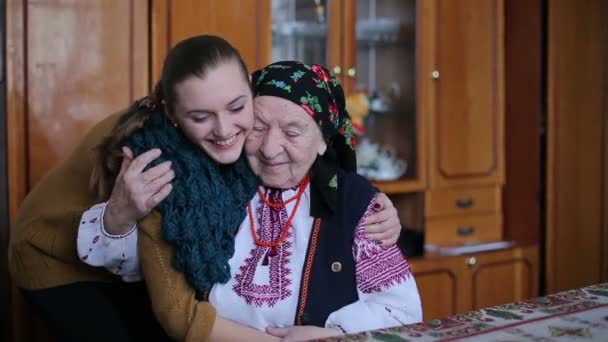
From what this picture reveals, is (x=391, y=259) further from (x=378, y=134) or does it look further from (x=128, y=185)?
(x=378, y=134)

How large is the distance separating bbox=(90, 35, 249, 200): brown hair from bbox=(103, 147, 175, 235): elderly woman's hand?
0.09 metres

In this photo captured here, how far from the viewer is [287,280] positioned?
144cm

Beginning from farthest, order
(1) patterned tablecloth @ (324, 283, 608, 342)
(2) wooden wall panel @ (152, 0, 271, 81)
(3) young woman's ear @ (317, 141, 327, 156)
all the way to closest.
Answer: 1. (2) wooden wall panel @ (152, 0, 271, 81)
2. (3) young woman's ear @ (317, 141, 327, 156)
3. (1) patterned tablecloth @ (324, 283, 608, 342)

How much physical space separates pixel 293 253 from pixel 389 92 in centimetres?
169

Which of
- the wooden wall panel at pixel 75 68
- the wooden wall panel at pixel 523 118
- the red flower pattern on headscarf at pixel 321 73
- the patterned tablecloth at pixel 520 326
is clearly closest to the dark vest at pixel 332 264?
the red flower pattern on headscarf at pixel 321 73

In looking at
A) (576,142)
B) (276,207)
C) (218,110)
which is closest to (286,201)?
(276,207)

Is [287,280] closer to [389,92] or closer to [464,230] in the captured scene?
[389,92]

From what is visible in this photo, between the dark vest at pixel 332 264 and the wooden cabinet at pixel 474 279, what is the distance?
142 centimetres

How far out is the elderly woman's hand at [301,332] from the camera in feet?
4.46

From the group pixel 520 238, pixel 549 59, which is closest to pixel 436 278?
pixel 520 238

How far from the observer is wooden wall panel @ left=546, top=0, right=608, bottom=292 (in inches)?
130

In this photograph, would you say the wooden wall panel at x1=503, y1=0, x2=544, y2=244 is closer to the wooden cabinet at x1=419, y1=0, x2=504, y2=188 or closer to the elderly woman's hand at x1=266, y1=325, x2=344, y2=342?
the wooden cabinet at x1=419, y1=0, x2=504, y2=188

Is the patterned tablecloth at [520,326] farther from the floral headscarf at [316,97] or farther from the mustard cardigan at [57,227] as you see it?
the mustard cardigan at [57,227]

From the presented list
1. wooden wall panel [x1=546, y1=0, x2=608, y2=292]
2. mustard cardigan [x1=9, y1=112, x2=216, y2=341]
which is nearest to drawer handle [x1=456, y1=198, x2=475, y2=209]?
wooden wall panel [x1=546, y1=0, x2=608, y2=292]
